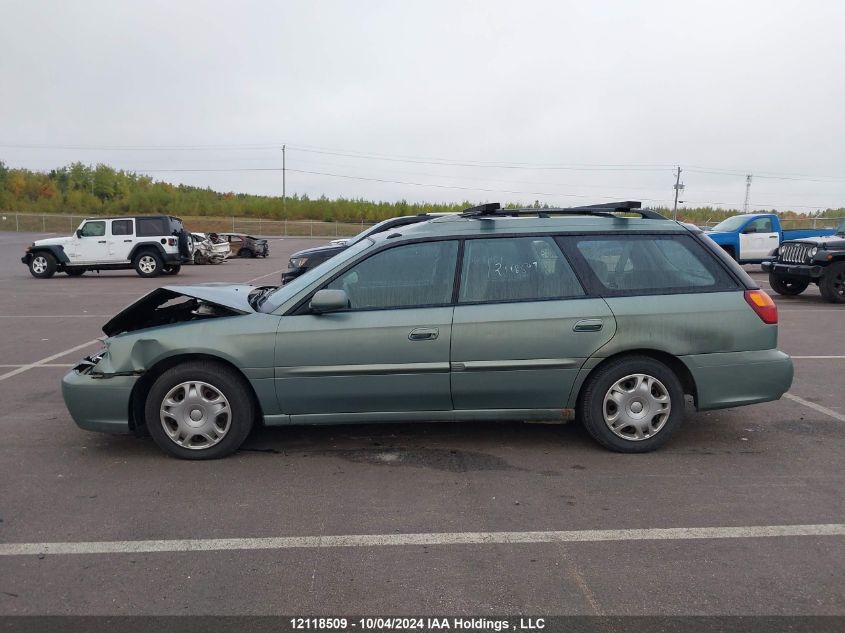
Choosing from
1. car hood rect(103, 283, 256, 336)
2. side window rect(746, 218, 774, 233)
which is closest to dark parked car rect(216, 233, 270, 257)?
side window rect(746, 218, 774, 233)

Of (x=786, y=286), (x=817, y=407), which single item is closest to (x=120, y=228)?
(x=786, y=286)

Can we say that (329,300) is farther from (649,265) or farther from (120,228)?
(120,228)

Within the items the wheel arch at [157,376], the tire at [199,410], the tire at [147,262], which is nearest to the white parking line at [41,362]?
the wheel arch at [157,376]

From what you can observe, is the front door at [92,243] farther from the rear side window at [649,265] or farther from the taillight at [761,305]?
the taillight at [761,305]

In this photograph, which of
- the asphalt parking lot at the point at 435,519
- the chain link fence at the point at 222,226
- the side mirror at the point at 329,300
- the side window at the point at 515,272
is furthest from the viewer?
the chain link fence at the point at 222,226

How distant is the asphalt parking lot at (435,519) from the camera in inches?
124

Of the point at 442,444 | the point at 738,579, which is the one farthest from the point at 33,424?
the point at 738,579

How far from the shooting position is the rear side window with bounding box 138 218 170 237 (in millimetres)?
21594

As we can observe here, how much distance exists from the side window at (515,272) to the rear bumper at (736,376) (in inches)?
39.2

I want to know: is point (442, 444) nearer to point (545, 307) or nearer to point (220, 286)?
point (545, 307)

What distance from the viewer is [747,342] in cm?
494

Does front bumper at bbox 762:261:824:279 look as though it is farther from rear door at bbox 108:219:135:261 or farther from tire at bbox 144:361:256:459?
rear door at bbox 108:219:135:261

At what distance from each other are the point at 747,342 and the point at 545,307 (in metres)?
1.45

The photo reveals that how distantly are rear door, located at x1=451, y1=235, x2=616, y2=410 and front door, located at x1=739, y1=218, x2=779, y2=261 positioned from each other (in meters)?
18.2
